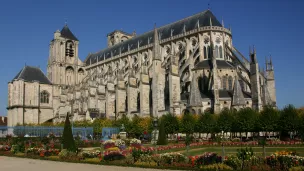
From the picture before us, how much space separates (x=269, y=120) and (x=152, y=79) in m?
15.2

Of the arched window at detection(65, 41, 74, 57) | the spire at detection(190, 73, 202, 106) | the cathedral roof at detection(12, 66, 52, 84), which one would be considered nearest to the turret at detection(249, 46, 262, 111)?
the spire at detection(190, 73, 202, 106)

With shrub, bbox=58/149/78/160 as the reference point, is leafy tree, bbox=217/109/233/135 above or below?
above

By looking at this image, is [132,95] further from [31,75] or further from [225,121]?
[31,75]

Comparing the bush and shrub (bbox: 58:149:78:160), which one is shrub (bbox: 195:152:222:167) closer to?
the bush

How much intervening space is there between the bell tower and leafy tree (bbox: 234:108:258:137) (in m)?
41.1

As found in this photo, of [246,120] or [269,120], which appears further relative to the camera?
[246,120]

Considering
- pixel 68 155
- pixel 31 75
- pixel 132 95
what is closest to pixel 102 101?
pixel 132 95

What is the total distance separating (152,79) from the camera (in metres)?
38.6

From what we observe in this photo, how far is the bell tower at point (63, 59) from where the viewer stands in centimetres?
6278

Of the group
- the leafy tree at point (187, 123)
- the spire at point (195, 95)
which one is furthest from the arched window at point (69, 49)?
the leafy tree at point (187, 123)

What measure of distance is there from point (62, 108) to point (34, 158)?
1557 inches

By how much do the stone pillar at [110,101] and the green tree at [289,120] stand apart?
23.9m

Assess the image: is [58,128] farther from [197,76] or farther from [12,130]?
[197,76]

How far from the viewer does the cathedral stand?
120ft
